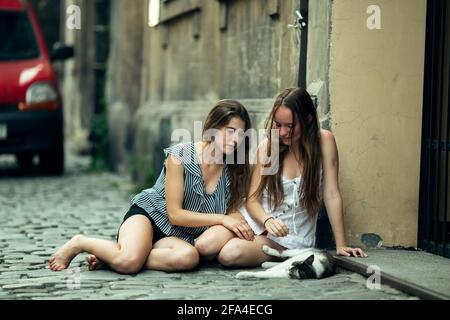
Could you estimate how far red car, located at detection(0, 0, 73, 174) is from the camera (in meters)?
13.1

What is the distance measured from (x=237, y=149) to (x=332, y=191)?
62 cm

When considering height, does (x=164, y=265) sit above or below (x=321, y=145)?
below

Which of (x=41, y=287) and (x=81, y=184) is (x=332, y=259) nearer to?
(x=41, y=287)

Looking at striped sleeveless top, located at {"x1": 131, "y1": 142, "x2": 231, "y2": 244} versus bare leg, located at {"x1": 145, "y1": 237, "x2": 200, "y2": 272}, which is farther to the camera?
striped sleeveless top, located at {"x1": 131, "y1": 142, "x2": 231, "y2": 244}

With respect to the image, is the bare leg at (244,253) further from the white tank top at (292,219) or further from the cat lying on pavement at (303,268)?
the cat lying on pavement at (303,268)

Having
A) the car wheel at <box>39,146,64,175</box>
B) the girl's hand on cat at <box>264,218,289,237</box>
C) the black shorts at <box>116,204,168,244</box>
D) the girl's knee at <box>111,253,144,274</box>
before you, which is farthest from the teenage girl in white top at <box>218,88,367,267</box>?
the car wheel at <box>39,146,64,175</box>

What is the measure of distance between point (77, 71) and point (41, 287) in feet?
56.2

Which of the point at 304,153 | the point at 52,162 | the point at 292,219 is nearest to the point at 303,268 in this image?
the point at 292,219

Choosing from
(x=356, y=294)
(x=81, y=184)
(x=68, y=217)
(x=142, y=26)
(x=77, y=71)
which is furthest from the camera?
(x=77, y=71)

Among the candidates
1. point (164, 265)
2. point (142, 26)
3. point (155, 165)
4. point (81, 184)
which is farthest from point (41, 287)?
point (142, 26)

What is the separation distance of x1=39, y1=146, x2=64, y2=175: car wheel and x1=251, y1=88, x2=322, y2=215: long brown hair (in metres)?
7.77

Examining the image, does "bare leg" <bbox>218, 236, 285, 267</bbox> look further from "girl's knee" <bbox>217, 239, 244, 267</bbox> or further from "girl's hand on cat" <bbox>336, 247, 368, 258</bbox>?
"girl's hand on cat" <bbox>336, 247, 368, 258</bbox>

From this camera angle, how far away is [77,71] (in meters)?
22.6

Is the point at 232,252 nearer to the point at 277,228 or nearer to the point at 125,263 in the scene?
the point at 277,228
